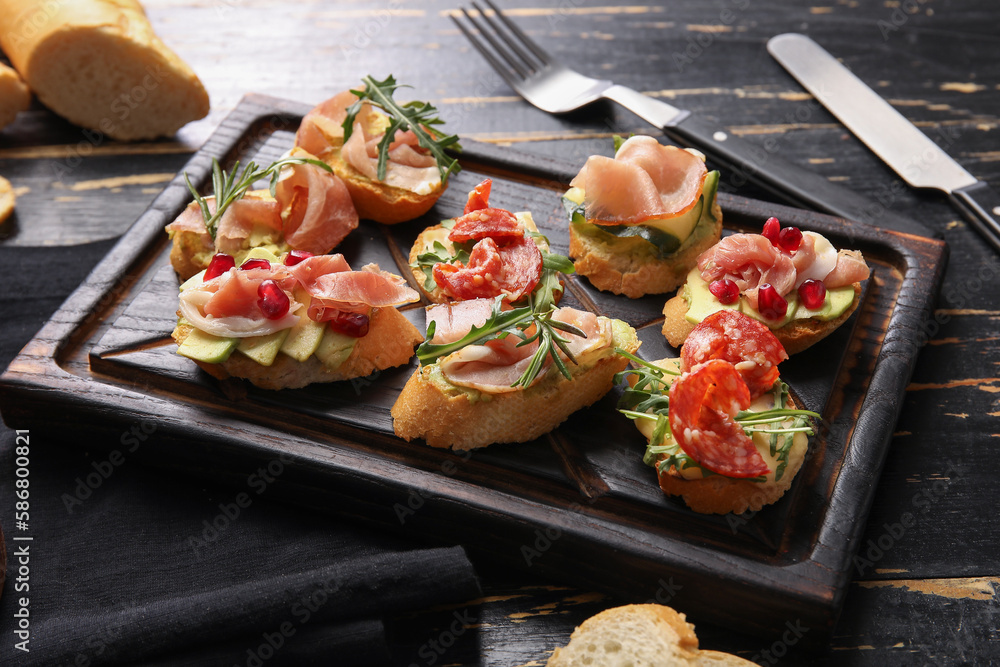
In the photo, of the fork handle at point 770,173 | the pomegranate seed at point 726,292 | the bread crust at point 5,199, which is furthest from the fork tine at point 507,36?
the bread crust at point 5,199

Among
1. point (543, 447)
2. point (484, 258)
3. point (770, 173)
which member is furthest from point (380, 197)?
point (770, 173)

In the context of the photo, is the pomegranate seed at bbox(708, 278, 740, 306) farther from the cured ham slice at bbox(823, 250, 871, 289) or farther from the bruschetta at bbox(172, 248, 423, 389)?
the bruschetta at bbox(172, 248, 423, 389)

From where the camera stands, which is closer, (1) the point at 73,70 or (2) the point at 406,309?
(2) the point at 406,309

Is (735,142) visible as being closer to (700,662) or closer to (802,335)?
(802,335)

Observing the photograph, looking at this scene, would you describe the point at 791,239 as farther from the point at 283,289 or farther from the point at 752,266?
the point at 283,289

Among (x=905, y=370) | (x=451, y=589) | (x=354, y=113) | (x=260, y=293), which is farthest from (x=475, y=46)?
(x=451, y=589)

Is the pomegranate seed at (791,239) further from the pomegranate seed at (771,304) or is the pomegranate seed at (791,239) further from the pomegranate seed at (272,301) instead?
the pomegranate seed at (272,301)

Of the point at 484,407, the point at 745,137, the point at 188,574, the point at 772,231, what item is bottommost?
the point at 188,574
